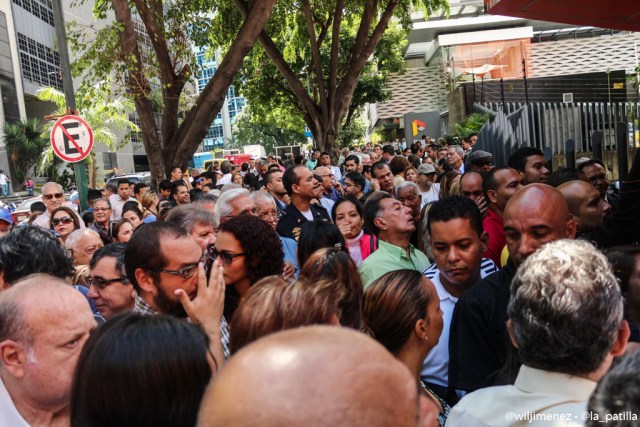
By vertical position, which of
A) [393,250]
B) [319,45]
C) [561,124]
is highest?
[319,45]

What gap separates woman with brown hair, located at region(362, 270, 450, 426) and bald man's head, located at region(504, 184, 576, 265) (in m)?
0.76

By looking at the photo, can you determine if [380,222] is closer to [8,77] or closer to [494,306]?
[494,306]

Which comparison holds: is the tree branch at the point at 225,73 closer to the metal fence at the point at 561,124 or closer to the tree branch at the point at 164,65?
the tree branch at the point at 164,65

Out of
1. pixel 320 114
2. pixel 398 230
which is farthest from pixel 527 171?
pixel 320 114

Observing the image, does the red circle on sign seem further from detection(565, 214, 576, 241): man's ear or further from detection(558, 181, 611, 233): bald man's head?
detection(565, 214, 576, 241): man's ear

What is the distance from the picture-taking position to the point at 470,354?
10.5ft

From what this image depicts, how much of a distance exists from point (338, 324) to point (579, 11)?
7973mm

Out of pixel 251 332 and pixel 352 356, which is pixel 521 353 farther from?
pixel 352 356

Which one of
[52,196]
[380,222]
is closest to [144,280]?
[380,222]

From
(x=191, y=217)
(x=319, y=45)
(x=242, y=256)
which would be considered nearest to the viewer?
(x=242, y=256)

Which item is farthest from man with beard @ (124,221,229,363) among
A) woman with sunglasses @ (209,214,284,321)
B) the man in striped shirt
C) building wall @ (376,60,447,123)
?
building wall @ (376,60,447,123)

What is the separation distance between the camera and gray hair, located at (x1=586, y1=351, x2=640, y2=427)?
49.4 inches

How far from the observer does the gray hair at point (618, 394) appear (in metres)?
1.25

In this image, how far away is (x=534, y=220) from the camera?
3.59m
